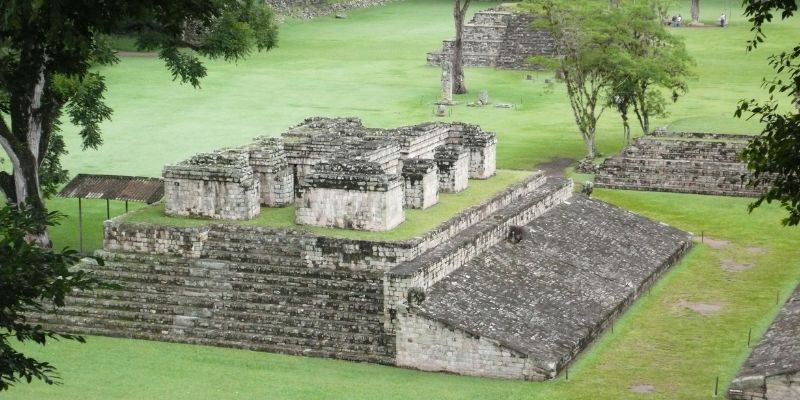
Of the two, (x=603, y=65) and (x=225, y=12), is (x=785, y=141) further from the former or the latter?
(x=603, y=65)

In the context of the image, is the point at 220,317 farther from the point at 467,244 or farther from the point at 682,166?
the point at 682,166

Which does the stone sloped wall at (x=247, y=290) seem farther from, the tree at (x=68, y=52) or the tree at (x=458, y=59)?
the tree at (x=458, y=59)

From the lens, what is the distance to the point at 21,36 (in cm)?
1973

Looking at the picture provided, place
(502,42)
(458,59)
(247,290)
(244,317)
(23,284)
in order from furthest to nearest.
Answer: (502,42) → (458,59) → (247,290) → (244,317) → (23,284)

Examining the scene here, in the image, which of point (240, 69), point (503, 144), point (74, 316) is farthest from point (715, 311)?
point (240, 69)

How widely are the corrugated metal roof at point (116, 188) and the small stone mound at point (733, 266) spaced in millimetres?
11203

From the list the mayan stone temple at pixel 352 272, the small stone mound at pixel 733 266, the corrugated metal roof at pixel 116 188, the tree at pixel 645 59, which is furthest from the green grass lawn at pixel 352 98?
the small stone mound at pixel 733 266

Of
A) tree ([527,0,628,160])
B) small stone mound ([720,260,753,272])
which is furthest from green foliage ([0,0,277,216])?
tree ([527,0,628,160])

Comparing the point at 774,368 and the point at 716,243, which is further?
the point at 716,243

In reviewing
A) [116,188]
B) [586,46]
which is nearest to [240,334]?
[116,188]

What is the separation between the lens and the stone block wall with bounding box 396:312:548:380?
22.8 m

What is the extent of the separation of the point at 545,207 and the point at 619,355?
6.71 metres

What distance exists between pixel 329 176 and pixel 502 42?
34905mm

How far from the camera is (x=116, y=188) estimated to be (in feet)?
95.0
